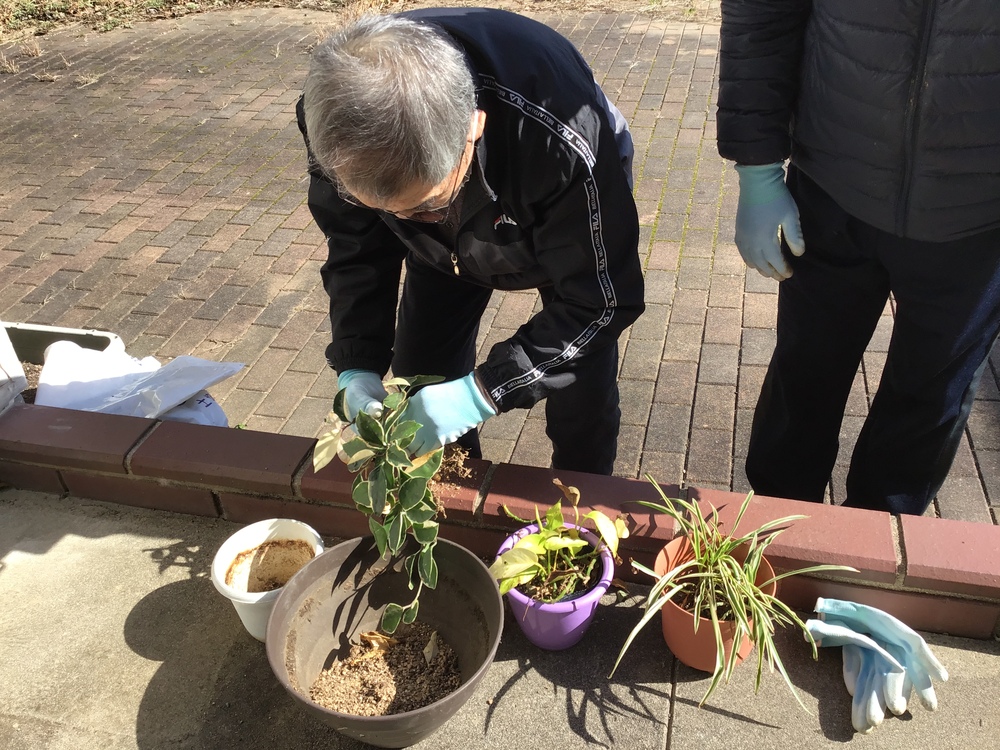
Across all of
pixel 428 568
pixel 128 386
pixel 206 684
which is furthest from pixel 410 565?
pixel 128 386

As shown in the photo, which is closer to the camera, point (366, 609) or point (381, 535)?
point (381, 535)

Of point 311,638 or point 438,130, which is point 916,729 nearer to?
point 311,638

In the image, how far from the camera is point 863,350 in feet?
6.59

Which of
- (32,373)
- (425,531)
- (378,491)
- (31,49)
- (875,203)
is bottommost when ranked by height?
(31,49)

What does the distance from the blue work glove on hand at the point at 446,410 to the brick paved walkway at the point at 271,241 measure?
1.08 meters

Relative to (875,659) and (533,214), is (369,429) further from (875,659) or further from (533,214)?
(875,659)

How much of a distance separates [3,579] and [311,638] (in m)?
0.90

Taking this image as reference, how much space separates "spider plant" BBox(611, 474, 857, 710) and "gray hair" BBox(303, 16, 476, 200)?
0.82 meters

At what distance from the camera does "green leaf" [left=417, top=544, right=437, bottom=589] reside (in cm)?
155

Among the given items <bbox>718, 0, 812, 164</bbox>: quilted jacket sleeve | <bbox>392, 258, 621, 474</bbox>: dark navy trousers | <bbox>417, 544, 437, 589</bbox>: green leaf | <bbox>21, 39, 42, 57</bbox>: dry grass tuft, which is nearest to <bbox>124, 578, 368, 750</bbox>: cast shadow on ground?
<bbox>417, 544, 437, 589</bbox>: green leaf

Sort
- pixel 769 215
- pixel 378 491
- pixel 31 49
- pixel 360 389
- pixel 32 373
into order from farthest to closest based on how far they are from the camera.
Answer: pixel 31 49 → pixel 32 373 → pixel 360 389 → pixel 769 215 → pixel 378 491

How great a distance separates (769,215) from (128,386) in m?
1.90

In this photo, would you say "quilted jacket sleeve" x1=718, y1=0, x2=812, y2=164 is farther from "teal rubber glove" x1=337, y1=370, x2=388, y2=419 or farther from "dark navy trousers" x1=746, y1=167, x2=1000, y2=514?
"teal rubber glove" x1=337, y1=370, x2=388, y2=419

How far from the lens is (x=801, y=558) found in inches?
67.1
